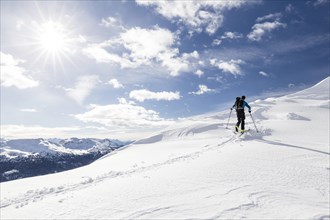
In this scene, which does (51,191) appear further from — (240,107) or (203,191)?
(240,107)

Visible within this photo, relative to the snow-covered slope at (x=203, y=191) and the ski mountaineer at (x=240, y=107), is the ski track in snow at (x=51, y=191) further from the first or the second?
the ski mountaineer at (x=240, y=107)

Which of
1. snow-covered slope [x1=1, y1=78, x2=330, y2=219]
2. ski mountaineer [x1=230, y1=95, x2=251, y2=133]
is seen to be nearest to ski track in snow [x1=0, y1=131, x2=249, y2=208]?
snow-covered slope [x1=1, y1=78, x2=330, y2=219]

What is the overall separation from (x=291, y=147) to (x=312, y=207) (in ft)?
29.3

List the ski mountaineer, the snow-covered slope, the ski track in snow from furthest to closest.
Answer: the ski mountaineer < the ski track in snow < the snow-covered slope

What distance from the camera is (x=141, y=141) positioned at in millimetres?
26375

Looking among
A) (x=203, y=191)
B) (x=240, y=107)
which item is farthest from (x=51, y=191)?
(x=240, y=107)

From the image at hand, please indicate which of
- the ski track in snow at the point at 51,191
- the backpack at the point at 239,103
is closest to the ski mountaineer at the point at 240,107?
the backpack at the point at 239,103

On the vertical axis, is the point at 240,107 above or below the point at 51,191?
above

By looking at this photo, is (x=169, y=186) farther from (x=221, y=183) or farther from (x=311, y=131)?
(x=311, y=131)

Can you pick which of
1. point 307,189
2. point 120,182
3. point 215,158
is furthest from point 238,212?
point 215,158

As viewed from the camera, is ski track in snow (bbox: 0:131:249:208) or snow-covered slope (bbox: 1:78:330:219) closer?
snow-covered slope (bbox: 1:78:330:219)

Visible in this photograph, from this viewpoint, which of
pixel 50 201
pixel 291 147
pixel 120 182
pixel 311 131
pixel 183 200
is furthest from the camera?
pixel 311 131

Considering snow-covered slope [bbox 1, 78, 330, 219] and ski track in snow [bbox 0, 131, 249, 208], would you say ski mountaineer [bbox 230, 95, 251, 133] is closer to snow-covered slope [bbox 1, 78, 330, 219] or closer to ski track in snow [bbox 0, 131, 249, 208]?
snow-covered slope [bbox 1, 78, 330, 219]

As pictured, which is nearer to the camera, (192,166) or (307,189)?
(307,189)
